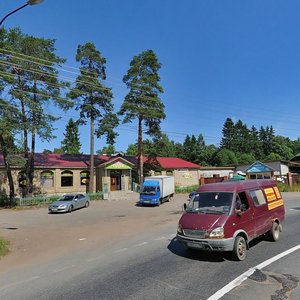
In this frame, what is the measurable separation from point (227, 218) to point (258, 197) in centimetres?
257

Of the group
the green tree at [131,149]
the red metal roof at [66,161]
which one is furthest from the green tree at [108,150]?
the red metal roof at [66,161]

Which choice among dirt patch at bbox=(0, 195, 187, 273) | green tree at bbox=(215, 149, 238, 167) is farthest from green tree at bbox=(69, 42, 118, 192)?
green tree at bbox=(215, 149, 238, 167)

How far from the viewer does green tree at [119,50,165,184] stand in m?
41.8

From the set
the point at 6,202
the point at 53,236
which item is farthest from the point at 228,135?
the point at 53,236

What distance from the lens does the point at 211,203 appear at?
9914 millimetres

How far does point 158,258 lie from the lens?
32.4 feet

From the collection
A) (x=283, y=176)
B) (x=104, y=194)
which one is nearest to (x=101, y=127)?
(x=104, y=194)

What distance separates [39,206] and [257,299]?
1098 inches

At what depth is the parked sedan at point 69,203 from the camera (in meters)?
26.4

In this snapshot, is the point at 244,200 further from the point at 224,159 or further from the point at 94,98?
the point at 224,159

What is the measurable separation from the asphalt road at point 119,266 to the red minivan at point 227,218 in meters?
0.52

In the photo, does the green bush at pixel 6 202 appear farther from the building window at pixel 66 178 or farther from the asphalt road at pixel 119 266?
the asphalt road at pixel 119 266

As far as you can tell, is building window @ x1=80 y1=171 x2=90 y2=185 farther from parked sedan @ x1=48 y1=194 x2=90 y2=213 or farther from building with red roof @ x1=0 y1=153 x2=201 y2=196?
parked sedan @ x1=48 y1=194 x2=90 y2=213

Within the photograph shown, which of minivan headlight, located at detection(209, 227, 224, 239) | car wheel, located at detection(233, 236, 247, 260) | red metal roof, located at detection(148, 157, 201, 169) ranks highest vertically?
red metal roof, located at detection(148, 157, 201, 169)
